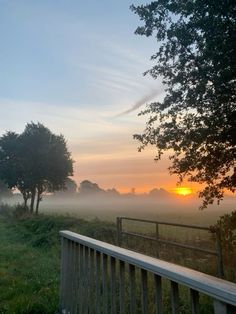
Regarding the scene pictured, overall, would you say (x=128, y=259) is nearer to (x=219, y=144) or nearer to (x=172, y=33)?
(x=219, y=144)

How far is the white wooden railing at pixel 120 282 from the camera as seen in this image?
2008 millimetres

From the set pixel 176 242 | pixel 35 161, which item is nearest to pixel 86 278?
pixel 176 242

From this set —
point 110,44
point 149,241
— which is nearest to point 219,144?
point 149,241

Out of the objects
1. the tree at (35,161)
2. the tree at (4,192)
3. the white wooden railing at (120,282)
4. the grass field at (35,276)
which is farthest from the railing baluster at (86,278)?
the tree at (4,192)

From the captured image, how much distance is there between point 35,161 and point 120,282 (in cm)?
4530

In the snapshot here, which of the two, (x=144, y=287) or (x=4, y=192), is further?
(x=4, y=192)

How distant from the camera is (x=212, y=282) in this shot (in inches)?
77.6

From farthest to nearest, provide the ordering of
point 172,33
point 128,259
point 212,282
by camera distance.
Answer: point 172,33 → point 128,259 → point 212,282

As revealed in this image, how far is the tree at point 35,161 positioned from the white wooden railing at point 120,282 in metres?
42.4

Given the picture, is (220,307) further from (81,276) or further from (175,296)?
(81,276)

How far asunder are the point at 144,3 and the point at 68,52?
11.2ft

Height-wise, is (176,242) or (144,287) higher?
(144,287)

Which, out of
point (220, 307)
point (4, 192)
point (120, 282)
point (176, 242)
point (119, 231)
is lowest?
point (176, 242)

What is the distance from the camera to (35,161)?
47.4 metres
